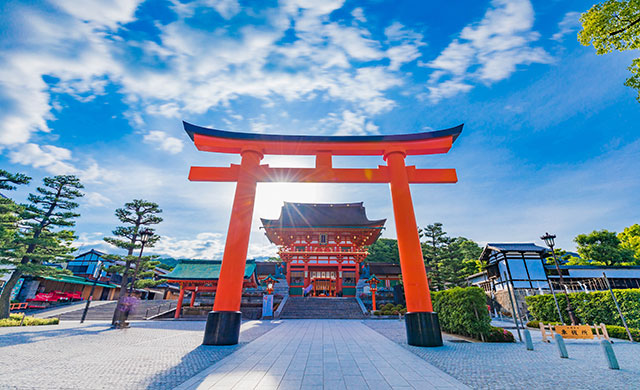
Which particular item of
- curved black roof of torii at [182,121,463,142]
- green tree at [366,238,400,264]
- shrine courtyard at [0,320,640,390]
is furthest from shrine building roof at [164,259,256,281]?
green tree at [366,238,400,264]

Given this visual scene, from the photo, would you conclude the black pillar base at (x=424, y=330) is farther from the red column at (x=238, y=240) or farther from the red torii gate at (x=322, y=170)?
the red column at (x=238, y=240)

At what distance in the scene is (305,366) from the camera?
502cm

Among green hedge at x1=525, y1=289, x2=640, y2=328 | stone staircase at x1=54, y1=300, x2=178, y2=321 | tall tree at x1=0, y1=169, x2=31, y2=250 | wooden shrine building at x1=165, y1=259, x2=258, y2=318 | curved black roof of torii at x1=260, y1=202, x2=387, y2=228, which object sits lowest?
stone staircase at x1=54, y1=300, x2=178, y2=321

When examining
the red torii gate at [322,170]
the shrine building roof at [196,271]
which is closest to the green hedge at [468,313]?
the red torii gate at [322,170]

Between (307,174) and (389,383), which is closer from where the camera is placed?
(389,383)

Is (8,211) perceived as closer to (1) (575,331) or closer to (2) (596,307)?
(1) (575,331)

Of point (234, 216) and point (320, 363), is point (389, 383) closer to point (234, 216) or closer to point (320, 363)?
point (320, 363)

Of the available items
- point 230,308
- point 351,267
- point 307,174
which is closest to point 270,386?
point 230,308

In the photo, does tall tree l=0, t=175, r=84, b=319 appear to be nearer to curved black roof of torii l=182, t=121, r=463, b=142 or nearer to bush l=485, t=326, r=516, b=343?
curved black roof of torii l=182, t=121, r=463, b=142

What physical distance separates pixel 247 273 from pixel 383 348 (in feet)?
48.1

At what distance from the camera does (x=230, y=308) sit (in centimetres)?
714

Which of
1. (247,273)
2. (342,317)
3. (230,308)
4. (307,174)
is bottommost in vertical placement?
(342,317)

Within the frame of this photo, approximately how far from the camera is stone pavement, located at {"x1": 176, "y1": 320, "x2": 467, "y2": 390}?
3.93 meters

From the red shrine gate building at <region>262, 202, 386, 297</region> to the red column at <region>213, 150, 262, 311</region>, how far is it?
16.2m
